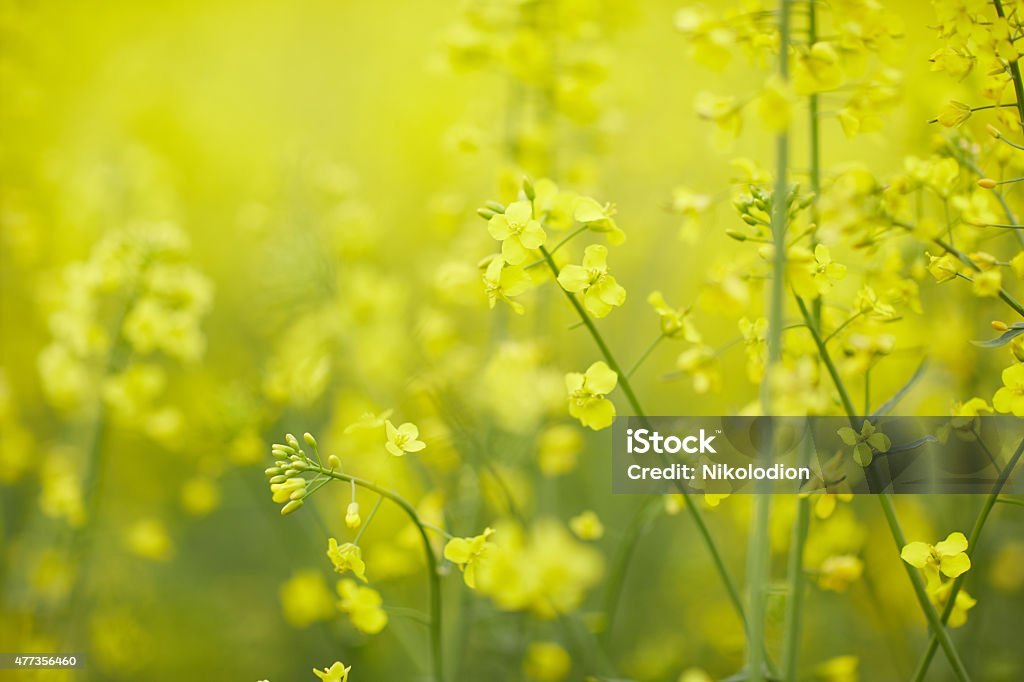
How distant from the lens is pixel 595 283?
87 centimetres

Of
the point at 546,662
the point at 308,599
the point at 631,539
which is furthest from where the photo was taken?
the point at 308,599

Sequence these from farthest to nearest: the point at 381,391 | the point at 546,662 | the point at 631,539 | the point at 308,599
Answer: the point at 381,391 → the point at 308,599 → the point at 546,662 → the point at 631,539

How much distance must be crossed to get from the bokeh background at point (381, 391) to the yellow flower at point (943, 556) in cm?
23

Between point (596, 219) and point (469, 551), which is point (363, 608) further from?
point (596, 219)

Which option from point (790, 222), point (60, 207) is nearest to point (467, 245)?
point (790, 222)

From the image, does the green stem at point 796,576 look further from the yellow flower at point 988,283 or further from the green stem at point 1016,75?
the green stem at point 1016,75

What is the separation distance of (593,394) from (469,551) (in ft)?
0.75

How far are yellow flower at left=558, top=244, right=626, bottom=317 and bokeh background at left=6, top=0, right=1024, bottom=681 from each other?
10 cm

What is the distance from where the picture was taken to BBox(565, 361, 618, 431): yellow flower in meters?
0.85

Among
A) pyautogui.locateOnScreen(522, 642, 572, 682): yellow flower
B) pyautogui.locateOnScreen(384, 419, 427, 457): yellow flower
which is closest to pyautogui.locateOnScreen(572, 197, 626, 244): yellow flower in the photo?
pyautogui.locateOnScreen(384, 419, 427, 457): yellow flower

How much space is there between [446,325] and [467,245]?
184 millimetres

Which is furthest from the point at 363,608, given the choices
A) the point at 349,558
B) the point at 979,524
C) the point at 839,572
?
the point at 979,524

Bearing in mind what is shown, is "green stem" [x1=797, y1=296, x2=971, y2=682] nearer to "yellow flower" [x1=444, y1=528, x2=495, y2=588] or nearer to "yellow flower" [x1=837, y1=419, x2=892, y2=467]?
"yellow flower" [x1=837, y1=419, x2=892, y2=467]

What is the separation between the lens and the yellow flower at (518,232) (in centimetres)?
82
